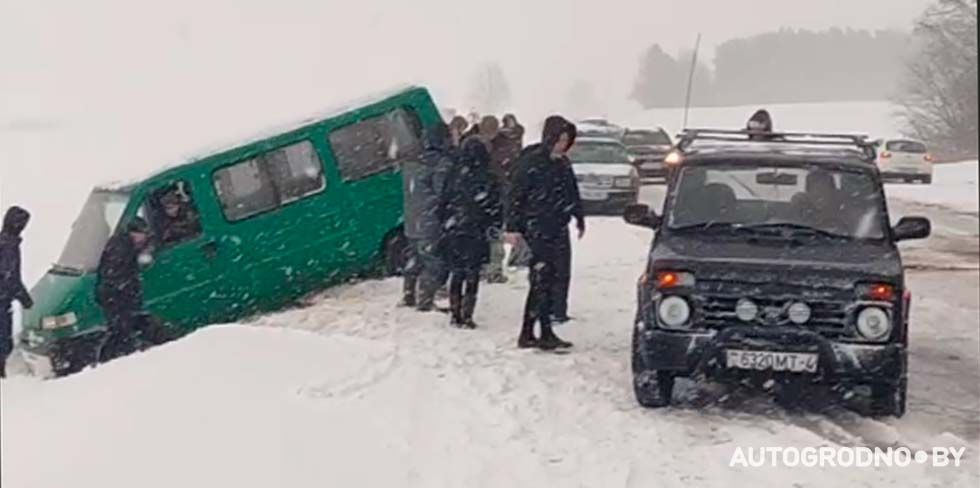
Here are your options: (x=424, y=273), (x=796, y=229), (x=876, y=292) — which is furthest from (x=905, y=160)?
(x=876, y=292)

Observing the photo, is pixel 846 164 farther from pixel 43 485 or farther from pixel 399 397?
pixel 43 485

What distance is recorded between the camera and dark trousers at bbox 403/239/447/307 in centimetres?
920

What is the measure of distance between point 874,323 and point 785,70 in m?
3.21

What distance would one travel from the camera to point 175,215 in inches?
390

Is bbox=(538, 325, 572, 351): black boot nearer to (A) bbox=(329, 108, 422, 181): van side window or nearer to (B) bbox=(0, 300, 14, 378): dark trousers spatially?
(B) bbox=(0, 300, 14, 378): dark trousers

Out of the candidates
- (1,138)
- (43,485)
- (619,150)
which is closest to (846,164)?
(1,138)

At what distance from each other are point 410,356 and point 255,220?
3195 millimetres

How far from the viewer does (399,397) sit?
6250 millimetres

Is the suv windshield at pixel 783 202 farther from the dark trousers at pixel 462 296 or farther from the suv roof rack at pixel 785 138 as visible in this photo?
the dark trousers at pixel 462 296

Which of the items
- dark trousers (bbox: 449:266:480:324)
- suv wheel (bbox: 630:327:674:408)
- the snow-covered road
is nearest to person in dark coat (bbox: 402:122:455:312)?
the snow-covered road

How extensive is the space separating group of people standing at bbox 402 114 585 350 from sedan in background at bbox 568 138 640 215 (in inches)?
320

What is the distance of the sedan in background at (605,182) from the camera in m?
18.2

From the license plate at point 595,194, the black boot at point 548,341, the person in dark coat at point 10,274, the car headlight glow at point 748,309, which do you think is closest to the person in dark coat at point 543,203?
the black boot at point 548,341

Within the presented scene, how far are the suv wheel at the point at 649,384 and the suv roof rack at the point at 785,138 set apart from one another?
1.49 metres
